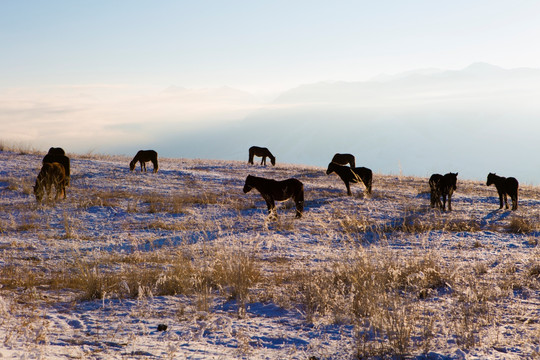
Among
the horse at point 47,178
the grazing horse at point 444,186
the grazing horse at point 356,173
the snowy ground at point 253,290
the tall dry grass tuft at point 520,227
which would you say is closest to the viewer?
the snowy ground at point 253,290

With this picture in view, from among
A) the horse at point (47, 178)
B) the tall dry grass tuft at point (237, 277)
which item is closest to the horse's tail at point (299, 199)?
the tall dry grass tuft at point (237, 277)

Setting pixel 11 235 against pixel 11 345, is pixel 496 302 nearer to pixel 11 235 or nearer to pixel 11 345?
pixel 11 345

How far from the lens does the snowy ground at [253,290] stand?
4148 mm

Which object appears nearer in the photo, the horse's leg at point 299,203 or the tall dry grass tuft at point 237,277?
the tall dry grass tuft at point 237,277

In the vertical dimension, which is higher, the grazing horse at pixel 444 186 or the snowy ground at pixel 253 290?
the grazing horse at pixel 444 186

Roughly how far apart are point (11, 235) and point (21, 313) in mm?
5582

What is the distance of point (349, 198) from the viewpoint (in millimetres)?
15406

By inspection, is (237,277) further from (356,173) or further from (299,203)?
(356,173)

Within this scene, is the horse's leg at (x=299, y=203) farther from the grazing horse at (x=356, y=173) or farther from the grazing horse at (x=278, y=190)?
the grazing horse at (x=356, y=173)

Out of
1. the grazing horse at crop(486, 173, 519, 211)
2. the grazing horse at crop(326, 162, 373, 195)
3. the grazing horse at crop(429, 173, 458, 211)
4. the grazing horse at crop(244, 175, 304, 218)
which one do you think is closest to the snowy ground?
the grazing horse at crop(244, 175, 304, 218)

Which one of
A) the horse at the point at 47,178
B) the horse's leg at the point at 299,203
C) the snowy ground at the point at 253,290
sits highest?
the horse at the point at 47,178

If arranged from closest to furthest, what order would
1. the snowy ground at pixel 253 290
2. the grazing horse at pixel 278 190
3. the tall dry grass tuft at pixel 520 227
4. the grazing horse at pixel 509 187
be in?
the snowy ground at pixel 253 290, the tall dry grass tuft at pixel 520 227, the grazing horse at pixel 278 190, the grazing horse at pixel 509 187

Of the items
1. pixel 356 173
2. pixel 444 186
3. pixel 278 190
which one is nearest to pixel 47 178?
pixel 278 190

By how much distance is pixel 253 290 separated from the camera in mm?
6121
